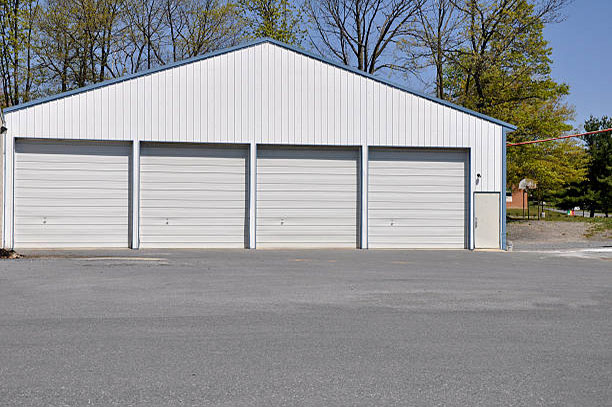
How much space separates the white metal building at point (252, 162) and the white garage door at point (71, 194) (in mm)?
42

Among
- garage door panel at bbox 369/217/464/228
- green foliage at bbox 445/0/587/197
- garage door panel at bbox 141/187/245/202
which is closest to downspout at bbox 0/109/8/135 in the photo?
garage door panel at bbox 141/187/245/202

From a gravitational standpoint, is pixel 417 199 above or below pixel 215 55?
below

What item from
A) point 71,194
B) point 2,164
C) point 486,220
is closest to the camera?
point 2,164

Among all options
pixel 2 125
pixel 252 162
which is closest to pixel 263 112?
pixel 252 162

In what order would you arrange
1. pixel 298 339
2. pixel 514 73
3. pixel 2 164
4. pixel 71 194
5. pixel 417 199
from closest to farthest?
pixel 298 339 → pixel 2 164 → pixel 71 194 → pixel 417 199 → pixel 514 73

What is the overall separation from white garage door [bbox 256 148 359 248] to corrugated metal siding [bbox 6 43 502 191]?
65cm

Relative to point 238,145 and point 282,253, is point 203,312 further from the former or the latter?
point 238,145

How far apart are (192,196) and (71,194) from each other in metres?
3.79

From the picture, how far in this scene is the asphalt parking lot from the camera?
5348 mm

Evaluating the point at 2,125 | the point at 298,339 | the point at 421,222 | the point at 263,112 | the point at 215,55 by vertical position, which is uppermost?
the point at 215,55

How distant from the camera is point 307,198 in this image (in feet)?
71.9

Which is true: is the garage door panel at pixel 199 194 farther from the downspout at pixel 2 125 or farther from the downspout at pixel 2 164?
the downspout at pixel 2 125

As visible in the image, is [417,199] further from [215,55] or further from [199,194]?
[215,55]

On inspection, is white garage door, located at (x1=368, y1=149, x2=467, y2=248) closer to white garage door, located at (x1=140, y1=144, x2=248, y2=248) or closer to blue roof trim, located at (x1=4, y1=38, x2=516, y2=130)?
blue roof trim, located at (x1=4, y1=38, x2=516, y2=130)
